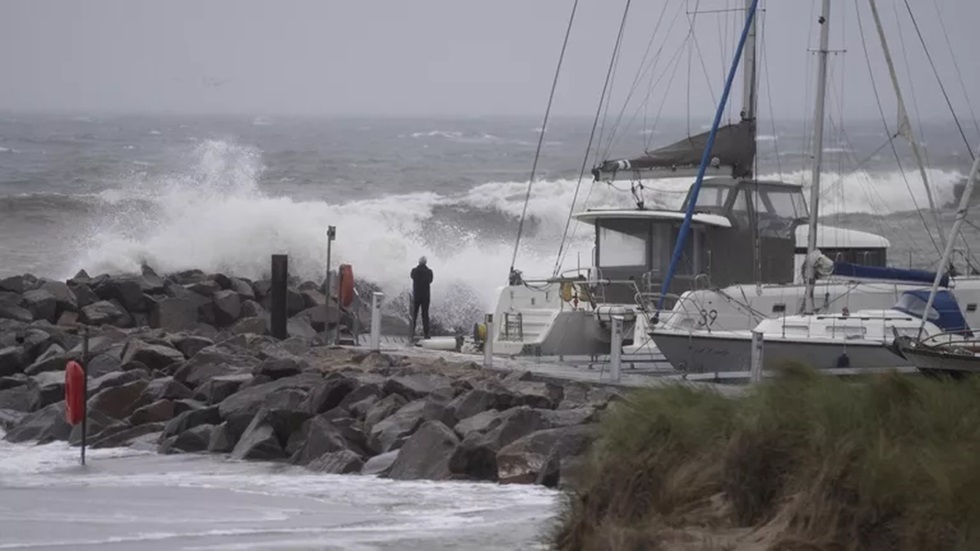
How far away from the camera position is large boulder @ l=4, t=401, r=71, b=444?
18734 millimetres

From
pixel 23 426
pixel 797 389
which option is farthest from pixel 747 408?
pixel 23 426

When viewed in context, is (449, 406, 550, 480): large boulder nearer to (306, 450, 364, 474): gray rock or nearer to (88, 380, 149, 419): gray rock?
(306, 450, 364, 474): gray rock

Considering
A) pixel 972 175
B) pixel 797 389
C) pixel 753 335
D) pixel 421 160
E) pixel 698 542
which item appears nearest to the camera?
pixel 698 542

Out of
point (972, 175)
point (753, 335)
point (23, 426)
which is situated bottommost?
point (23, 426)

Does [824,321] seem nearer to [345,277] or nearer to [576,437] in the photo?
[576,437]

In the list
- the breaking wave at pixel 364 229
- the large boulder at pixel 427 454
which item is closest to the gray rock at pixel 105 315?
the breaking wave at pixel 364 229

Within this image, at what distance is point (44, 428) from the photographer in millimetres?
18859

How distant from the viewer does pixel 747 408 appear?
416 inches

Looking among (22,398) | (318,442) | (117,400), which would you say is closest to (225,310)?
(22,398)

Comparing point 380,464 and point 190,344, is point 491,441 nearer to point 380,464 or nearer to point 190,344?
point 380,464

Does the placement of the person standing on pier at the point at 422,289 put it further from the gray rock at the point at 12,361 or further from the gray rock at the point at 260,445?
the gray rock at the point at 260,445

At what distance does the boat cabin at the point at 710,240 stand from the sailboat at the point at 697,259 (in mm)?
14

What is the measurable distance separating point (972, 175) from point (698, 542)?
825 centimetres

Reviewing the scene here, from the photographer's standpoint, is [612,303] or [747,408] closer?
[747,408]
